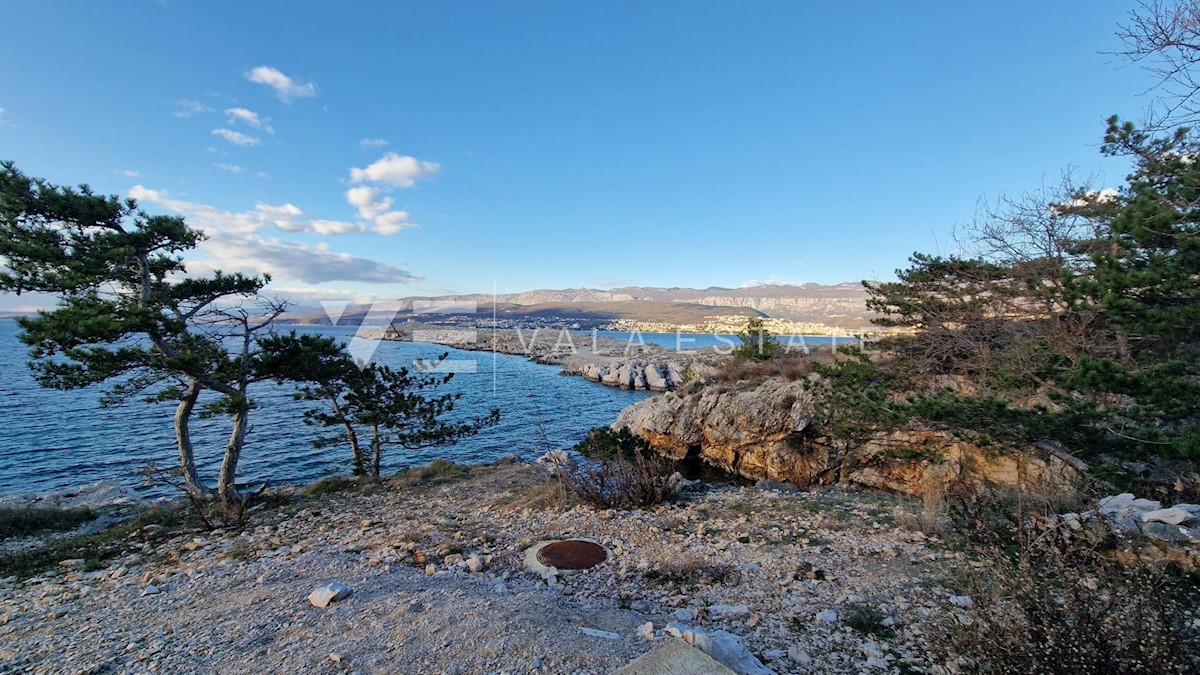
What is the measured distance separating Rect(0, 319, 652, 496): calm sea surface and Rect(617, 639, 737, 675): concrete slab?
26.0 ft

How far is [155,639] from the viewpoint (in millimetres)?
4156

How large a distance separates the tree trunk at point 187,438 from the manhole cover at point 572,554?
7.90 m

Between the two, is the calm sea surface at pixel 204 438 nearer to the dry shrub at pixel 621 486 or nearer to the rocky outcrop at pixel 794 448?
the dry shrub at pixel 621 486

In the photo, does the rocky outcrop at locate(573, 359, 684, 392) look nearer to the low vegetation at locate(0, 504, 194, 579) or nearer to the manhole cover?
the manhole cover

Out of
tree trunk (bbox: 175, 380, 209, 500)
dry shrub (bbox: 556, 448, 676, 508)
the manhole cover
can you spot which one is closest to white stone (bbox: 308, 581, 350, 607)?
the manhole cover

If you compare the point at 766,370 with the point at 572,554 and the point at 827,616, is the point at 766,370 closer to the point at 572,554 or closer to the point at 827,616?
the point at 572,554

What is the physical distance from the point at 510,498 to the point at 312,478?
9.30 metres

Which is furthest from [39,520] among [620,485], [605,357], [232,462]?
[605,357]

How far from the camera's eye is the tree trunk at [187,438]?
9.38 m

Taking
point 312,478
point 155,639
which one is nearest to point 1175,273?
point 155,639

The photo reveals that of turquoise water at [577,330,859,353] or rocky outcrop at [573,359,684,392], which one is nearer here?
rocky outcrop at [573,359,684,392]

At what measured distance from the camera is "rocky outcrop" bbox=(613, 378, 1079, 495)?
11.6 metres

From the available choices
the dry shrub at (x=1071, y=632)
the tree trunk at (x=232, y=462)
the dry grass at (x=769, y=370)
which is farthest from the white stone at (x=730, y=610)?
the dry grass at (x=769, y=370)

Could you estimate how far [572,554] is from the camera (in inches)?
243
